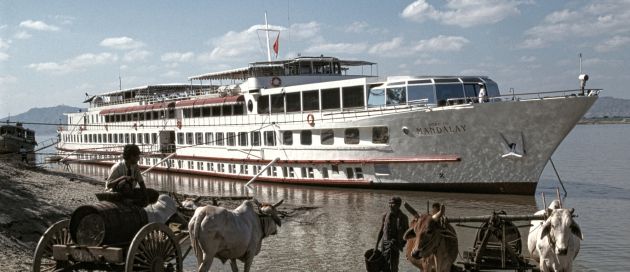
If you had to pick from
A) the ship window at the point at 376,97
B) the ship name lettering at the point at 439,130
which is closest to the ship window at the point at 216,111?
the ship window at the point at 376,97

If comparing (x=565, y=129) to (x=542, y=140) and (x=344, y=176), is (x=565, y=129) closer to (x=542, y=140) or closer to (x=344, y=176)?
(x=542, y=140)

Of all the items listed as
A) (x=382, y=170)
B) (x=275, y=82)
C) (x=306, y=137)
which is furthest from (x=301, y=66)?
(x=382, y=170)

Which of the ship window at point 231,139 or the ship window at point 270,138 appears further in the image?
the ship window at point 231,139

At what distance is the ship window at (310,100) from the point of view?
95.6ft

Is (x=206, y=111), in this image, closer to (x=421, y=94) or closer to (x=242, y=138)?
(x=242, y=138)

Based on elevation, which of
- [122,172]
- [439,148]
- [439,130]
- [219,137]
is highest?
[439,130]

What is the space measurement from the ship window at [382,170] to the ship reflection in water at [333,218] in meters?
0.91

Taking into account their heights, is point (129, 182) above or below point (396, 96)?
below

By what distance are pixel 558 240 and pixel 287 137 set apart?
23.9m

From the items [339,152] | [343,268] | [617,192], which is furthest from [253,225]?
[617,192]

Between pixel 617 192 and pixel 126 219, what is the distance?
26589 millimetres

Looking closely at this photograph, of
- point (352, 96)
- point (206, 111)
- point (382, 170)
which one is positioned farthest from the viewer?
point (206, 111)

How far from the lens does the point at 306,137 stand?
29.8 metres

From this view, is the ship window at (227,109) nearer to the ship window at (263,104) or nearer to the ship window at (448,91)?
the ship window at (263,104)
